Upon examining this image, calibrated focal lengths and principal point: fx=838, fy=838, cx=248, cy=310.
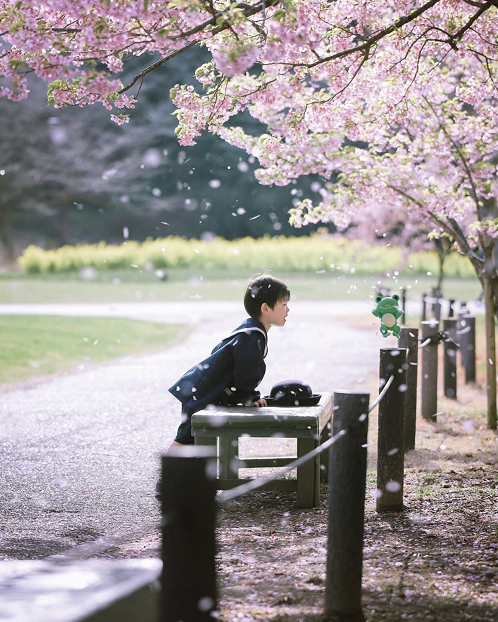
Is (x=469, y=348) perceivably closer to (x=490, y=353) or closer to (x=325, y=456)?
(x=490, y=353)

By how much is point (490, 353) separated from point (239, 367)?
387 centimetres

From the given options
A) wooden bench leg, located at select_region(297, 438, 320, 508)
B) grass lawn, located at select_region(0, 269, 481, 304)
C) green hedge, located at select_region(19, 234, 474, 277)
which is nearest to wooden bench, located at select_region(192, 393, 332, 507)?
wooden bench leg, located at select_region(297, 438, 320, 508)

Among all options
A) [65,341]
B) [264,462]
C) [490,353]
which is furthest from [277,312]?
[65,341]

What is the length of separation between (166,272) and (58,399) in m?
26.2

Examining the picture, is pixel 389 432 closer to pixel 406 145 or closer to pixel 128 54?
pixel 128 54

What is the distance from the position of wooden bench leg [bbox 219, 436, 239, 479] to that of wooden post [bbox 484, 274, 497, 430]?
3.52m

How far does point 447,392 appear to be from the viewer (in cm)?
1092

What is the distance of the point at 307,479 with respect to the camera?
5496 mm

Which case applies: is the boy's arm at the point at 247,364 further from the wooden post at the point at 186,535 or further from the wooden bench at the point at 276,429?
the wooden post at the point at 186,535

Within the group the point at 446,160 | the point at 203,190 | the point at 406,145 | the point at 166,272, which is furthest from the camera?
the point at 203,190

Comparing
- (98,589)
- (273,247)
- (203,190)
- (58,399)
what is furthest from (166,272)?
(98,589)

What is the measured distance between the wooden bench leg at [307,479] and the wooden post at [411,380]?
2.00m

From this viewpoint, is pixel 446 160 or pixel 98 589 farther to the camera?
pixel 446 160

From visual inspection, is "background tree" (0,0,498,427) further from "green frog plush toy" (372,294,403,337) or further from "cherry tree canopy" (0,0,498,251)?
"green frog plush toy" (372,294,403,337)
